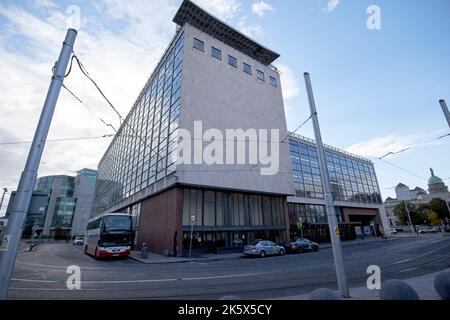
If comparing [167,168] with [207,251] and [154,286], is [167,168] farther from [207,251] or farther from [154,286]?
[154,286]

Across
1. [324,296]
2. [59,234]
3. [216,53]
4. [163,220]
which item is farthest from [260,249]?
[59,234]

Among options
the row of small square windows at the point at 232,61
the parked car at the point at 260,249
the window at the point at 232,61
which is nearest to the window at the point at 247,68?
the row of small square windows at the point at 232,61

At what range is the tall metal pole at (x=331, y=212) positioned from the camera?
19.1 ft

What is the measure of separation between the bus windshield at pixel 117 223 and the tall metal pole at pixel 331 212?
18.3 m

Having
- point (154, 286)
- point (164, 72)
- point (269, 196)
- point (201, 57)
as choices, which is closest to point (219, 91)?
point (201, 57)

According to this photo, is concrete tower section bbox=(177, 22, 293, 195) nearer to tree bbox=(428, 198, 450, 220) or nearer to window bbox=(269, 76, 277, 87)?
window bbox=(269, 76, 277, 87)

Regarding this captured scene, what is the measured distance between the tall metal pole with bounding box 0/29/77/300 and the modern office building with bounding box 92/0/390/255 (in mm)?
14208

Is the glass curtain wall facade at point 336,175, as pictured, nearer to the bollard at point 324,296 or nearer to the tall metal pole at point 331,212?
the tall metal pole at point 331,212

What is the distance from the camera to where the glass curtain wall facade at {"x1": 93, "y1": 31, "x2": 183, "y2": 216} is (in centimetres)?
2723

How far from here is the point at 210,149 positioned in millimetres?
25547

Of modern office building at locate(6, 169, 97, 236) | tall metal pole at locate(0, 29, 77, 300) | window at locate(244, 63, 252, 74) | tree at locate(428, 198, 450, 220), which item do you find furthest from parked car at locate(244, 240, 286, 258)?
modern office building at locate(6, 169, 97, 236)

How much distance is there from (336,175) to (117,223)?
4768cm
